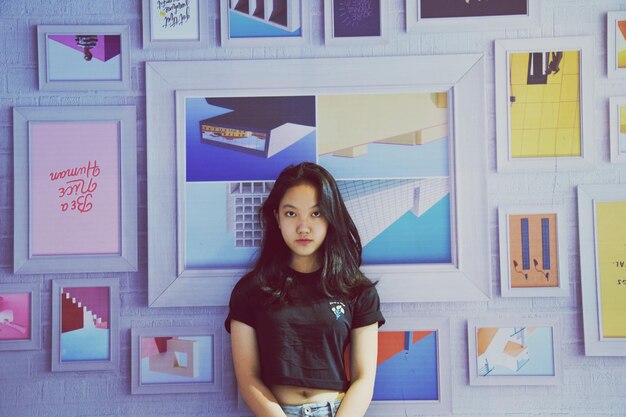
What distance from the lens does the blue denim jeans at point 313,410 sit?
1.30 m

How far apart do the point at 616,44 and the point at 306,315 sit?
111 cm

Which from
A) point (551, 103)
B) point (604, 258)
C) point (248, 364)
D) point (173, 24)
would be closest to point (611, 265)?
point (604, 258)

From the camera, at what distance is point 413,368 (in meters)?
1.53

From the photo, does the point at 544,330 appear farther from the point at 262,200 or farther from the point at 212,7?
the point at 212,7

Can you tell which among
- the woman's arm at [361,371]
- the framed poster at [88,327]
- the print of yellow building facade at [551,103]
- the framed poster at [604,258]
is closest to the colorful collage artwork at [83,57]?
the framed poster at [88,327]

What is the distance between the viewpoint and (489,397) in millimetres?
1531

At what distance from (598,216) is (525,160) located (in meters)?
0.25

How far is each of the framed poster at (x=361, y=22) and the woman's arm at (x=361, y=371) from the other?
2.50ft

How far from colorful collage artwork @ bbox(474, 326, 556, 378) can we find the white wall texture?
0.13 ft

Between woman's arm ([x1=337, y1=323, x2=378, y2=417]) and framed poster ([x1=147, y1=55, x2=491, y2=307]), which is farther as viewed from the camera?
framed poster ([x1=147, y1=55, x2=491, y2=307])

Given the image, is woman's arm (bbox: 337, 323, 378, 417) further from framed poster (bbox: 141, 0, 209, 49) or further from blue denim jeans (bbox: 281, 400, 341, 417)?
framed poster (bbox: 141, 0, 209, 49)

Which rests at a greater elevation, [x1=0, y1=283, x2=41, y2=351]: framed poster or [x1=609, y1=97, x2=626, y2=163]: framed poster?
[x1=609, y1=97, x2=626, y2=163]: framed poster

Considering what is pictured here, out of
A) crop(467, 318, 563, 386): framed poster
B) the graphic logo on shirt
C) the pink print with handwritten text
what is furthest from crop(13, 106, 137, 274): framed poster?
crop(467, 318, 563, 386): framed poster

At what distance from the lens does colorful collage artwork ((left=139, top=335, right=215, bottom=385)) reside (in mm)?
1526
